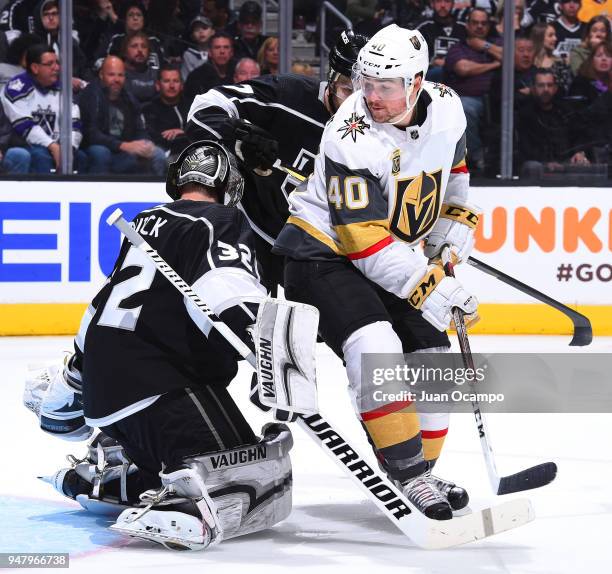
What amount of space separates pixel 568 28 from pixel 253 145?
3673mm

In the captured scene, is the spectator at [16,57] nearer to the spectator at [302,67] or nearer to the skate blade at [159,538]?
Result: the spectator at [302,67]

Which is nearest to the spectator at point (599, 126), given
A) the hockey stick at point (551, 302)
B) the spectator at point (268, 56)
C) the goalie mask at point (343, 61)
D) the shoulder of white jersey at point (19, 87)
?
the spectator at point (268, 56)

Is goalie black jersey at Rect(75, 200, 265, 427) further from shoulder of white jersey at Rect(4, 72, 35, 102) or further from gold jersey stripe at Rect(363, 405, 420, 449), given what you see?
shoulder of white jersey at Rect(4, 72, 35, 102)

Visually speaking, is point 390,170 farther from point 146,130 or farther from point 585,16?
point 585,16

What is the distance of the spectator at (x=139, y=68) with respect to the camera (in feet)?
21.2

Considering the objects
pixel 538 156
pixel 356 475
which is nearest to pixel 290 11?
pixel 538 156

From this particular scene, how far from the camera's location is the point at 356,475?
8.95 feet

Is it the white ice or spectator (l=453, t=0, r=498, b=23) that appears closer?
the white ice

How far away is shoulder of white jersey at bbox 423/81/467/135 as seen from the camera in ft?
9.78

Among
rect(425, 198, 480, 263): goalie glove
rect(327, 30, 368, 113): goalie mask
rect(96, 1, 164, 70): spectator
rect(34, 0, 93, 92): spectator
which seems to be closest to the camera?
rect(425, 198, 480, 263): goalie glove

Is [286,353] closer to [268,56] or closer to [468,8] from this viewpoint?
[268,56]

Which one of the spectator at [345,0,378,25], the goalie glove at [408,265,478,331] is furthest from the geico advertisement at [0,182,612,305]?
the goalie glove at [408,265,478,331]

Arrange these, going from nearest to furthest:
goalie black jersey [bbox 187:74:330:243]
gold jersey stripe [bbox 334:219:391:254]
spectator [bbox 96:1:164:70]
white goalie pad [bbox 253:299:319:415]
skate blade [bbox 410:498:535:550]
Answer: white goalie pad [bbox 253:299:319:415] → skate blade [bbox 410:498:535:550] → gold jersey stripe [bbox 334:219:391:254] → goalie black jersey [bbox 187:74:330:243] → spectator [bbox 96:1:164:70]

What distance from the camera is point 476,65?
6703 millimetres
